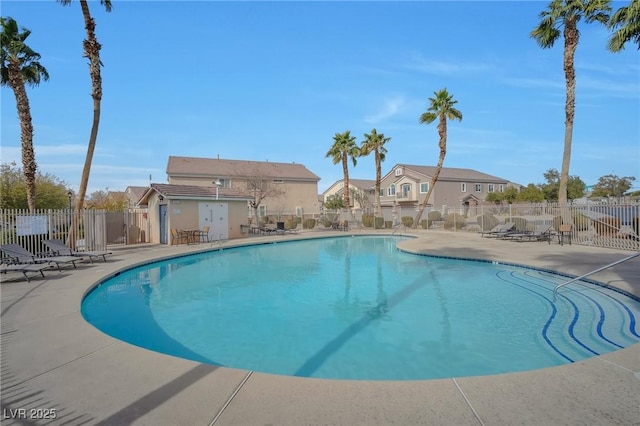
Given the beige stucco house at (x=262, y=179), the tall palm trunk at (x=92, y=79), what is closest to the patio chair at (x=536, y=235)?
the beige stucco house at (x=262, y=179)

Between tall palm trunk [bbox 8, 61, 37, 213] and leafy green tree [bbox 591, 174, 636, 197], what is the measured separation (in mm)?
71425

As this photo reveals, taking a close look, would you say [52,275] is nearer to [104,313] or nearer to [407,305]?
[104,313]

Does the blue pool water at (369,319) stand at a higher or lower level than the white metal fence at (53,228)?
lower

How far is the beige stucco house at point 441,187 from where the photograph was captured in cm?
4381

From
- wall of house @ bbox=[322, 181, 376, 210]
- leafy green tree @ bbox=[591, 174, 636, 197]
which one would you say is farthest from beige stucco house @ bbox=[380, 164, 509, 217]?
leafy green tree @ bbox=[591, 174, 636, 197]

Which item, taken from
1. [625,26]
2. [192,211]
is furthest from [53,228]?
[625,26]

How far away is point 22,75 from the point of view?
15766mm

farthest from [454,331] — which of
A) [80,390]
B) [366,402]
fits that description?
[80,390]

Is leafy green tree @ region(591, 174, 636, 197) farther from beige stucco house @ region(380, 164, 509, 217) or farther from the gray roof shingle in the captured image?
the gray roof shingle

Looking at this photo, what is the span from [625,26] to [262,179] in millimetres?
28527

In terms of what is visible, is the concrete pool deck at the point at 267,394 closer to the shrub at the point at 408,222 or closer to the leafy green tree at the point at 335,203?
the shrub at the point at 408,222

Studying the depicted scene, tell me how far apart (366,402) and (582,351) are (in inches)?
172

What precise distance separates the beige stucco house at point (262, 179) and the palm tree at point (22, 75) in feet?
62.1

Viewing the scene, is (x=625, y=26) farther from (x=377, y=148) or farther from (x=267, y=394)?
(x=377, y=148)
